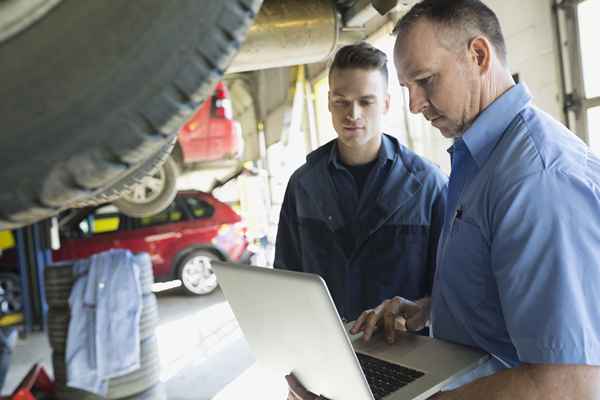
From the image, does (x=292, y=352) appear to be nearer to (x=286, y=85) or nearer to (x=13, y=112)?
(x=13, y=112)

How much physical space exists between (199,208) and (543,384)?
492 cm

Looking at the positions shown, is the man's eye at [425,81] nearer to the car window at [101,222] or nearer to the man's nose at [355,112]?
the man's nose at [355,112]

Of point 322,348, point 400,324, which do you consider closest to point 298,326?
point 322,348

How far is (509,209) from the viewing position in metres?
0.71

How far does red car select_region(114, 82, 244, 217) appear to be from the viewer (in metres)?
4.43

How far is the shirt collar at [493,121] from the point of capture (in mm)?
869

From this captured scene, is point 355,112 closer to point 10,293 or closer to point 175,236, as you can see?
point 175,236

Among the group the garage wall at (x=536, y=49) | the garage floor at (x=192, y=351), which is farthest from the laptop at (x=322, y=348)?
the garage floor at (x=192, y=351)

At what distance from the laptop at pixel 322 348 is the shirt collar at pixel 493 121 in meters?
0.38

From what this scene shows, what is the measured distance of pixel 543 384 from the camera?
69 centimetres

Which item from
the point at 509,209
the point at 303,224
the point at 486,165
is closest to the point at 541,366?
the point at 509,209

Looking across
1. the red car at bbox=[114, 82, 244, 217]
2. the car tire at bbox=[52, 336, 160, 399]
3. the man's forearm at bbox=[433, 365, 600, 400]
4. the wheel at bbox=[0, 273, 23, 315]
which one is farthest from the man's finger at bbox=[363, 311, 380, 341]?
the wheel at bbox=[0, 273, 23, 315]

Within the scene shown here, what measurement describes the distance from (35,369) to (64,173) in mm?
1918

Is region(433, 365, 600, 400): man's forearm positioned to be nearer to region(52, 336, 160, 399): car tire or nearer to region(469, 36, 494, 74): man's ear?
region(469, 36, 494, 74): man's ear
